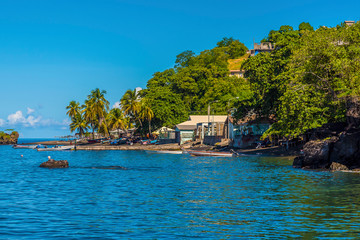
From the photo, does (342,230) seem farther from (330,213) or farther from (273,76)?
(273,76)

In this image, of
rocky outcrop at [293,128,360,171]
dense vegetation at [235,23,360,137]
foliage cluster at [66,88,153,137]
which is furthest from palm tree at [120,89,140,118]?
rocky outcrop at [293,128,360,171]

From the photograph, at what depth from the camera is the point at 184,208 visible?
2316 cm

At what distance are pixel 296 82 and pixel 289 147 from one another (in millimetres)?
19186

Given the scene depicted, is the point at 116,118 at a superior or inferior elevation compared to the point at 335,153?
superior

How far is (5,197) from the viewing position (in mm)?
28328

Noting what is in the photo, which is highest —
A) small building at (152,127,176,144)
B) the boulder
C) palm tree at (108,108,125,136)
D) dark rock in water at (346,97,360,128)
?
palm tree at (108,108,125,136)

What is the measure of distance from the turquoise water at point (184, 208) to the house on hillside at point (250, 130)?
139ft

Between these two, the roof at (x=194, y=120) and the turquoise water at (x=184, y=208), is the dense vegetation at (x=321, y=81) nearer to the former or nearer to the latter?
the turquoise water at (x=184, y=208)

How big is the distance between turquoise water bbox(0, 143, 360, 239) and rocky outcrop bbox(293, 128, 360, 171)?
365 cm

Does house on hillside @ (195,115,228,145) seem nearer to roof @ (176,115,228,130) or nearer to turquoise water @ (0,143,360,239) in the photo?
roof @ (176,115,228,130)

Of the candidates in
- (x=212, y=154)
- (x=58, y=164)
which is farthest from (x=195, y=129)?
(x=58, y=164)

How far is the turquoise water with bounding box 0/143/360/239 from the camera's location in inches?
679

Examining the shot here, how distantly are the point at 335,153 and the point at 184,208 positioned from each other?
86.1ft

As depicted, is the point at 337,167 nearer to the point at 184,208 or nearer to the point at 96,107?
the point at 184,208
